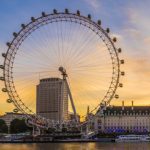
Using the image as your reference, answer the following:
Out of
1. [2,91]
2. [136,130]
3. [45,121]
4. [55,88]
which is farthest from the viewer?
[136,130]

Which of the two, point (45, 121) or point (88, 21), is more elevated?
point (88, 21)

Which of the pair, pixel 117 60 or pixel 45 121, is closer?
pixel 117 60

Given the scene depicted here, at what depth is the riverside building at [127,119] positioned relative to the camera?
157000mm

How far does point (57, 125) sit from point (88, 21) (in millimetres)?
18138

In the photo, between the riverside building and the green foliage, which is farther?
the riverside building

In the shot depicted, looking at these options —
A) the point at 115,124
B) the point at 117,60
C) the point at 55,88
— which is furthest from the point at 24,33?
the point at 115,124

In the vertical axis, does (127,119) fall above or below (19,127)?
above

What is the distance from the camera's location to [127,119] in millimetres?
157250

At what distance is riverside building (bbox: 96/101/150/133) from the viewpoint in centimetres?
15700

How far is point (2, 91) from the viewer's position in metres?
59.0

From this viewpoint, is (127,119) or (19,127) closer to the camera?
(19,127)

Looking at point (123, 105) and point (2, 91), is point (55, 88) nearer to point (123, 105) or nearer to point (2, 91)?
point (2, 91)

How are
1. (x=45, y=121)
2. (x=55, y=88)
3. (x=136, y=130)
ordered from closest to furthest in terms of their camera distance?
(x=45, y=121) < (x=55, y=88) < (x=136, y=130)

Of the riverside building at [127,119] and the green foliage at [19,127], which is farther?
the riverside building at [127,119]
